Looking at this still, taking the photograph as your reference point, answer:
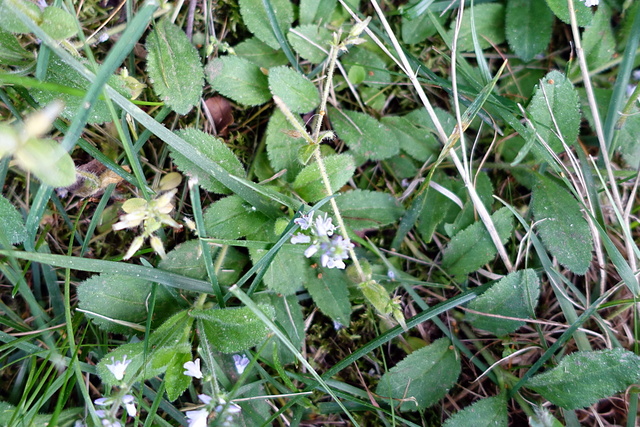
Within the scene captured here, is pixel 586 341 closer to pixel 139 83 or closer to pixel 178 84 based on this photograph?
pixel 178 84

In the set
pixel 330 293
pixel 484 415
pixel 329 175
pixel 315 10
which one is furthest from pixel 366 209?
pixel 484 415

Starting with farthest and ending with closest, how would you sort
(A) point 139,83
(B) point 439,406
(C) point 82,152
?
(B) point 439,406 < (C) point 82,152 < (A) point 139,83

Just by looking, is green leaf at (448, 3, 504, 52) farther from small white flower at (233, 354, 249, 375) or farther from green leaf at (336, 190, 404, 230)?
small white flower at (233, 354, 249, 375)

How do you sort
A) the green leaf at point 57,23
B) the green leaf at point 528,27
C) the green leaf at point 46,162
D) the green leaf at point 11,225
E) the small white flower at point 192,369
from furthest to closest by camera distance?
1. the green leaf at point 528,27
2. the green leaf at point 11,225
3. the small white flower at point 192,369
4. the green leaf at point 57,23
5. the green leaf at point 46,162

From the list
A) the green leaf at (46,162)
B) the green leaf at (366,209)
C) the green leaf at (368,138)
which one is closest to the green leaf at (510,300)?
the green leaf at (366,209)

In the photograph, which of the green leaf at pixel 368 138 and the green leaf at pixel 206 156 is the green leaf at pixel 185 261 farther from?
the green leaf at pixel 368 138

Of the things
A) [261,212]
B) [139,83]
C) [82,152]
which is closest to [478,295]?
[261,212]

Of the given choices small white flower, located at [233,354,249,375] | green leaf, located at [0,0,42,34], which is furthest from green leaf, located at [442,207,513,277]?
green leaf, located at [0,0,42,34]
